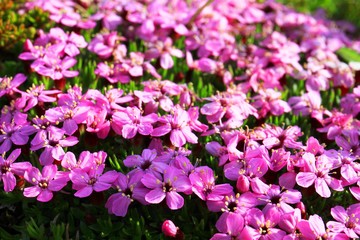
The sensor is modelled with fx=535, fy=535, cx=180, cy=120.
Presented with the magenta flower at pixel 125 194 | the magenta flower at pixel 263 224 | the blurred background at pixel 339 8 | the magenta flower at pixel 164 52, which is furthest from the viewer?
the blurred background at pixel 339 8

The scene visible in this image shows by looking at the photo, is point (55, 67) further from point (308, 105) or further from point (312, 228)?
point (312, 228)

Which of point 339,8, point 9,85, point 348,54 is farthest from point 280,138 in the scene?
point 339,8

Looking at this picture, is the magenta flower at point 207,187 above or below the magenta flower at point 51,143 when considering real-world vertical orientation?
above

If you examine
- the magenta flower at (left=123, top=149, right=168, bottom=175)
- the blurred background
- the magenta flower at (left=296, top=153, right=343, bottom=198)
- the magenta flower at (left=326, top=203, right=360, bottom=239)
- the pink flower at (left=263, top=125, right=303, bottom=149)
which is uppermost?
the magenta flower at (left=296, top=153, right=343, bottom=198)

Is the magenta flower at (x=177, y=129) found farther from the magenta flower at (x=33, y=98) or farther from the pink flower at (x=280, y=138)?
the magenta flower at (x=33, y=98)

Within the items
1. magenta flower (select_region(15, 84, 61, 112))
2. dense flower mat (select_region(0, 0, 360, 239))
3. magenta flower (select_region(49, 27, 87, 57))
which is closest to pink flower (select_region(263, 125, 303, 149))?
dense flower mat (select_region(0, 0, 360, 239))

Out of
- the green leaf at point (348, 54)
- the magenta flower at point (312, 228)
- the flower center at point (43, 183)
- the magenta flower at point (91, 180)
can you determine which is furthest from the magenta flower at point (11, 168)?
the green leaf at point (348, 54)

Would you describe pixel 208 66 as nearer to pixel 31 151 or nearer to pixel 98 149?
pixel 98 149

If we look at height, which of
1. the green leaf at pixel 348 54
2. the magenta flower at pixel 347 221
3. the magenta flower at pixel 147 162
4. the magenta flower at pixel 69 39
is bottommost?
the green leaf at pixel 348 54

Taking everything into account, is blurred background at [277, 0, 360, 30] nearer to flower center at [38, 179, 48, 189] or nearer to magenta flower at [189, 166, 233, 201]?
magenta flower at [189, 166, 233, 201]
